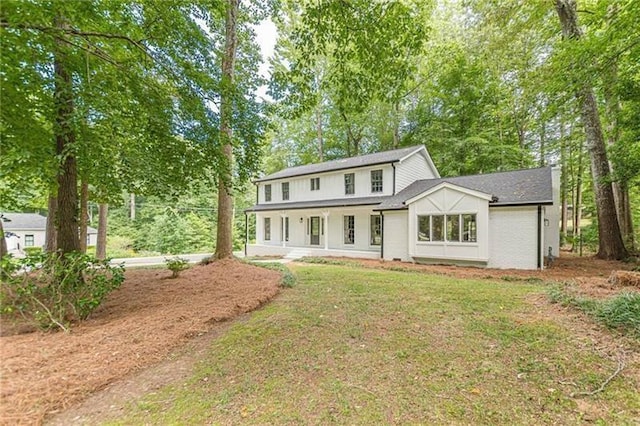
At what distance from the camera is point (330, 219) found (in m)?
17.1

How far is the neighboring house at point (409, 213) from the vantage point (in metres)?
10.3

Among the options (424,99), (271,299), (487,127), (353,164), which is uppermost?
(424,99)

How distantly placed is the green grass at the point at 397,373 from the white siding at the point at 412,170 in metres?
10.5

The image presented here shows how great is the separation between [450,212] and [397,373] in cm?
936

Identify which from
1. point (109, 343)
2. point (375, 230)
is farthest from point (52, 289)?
point (375, 230)

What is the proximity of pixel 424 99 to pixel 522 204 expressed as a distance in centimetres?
1626

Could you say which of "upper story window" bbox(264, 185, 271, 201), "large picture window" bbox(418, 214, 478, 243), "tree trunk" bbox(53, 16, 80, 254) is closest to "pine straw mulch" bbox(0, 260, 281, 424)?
"tree trunk" bbox(53, 16, 80, 254)

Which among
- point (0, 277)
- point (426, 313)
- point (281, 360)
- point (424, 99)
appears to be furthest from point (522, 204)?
point (424, 99)

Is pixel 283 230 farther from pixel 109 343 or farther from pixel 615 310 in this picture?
pixel 615 310

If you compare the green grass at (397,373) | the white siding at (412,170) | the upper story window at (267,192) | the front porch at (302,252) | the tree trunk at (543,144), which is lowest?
the front porch at (302,252)

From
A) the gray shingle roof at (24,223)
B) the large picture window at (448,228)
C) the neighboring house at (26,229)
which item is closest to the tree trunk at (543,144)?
the large picture window at (448,228)

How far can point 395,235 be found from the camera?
13180 mm

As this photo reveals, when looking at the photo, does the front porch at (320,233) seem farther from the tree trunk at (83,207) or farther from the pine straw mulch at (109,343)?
the tree trunk at (83,207)

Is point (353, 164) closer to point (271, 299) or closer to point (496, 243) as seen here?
point (496, 243)
